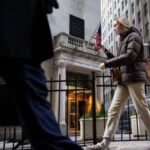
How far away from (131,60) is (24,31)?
10.7ft

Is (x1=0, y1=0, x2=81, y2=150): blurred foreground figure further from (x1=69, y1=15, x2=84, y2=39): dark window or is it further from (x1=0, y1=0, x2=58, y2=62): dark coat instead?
(x1=69, y1=15, x2=84, y2=39): dark window

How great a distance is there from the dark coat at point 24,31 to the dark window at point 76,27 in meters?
19.7

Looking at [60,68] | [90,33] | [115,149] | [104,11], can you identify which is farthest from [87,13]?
[104,11]

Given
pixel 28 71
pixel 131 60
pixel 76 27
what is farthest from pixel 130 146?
pixel 76 27

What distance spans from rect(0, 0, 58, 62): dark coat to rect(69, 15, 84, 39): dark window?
19.7m

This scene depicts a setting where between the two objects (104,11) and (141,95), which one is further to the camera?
(104,11)

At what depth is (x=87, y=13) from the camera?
2300cm

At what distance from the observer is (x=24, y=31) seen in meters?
1.75

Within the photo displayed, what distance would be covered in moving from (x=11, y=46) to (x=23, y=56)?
0.28ft

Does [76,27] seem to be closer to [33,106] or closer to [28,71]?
[28,71]

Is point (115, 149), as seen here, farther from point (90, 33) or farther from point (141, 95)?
point (90, 33)

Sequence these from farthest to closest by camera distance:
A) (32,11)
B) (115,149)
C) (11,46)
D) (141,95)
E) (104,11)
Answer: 1. (104,11)
2. (115,149)
3. (141,95)
4. (32,11)
5. (11,46)

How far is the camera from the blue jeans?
1.62m

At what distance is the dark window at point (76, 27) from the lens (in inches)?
849
